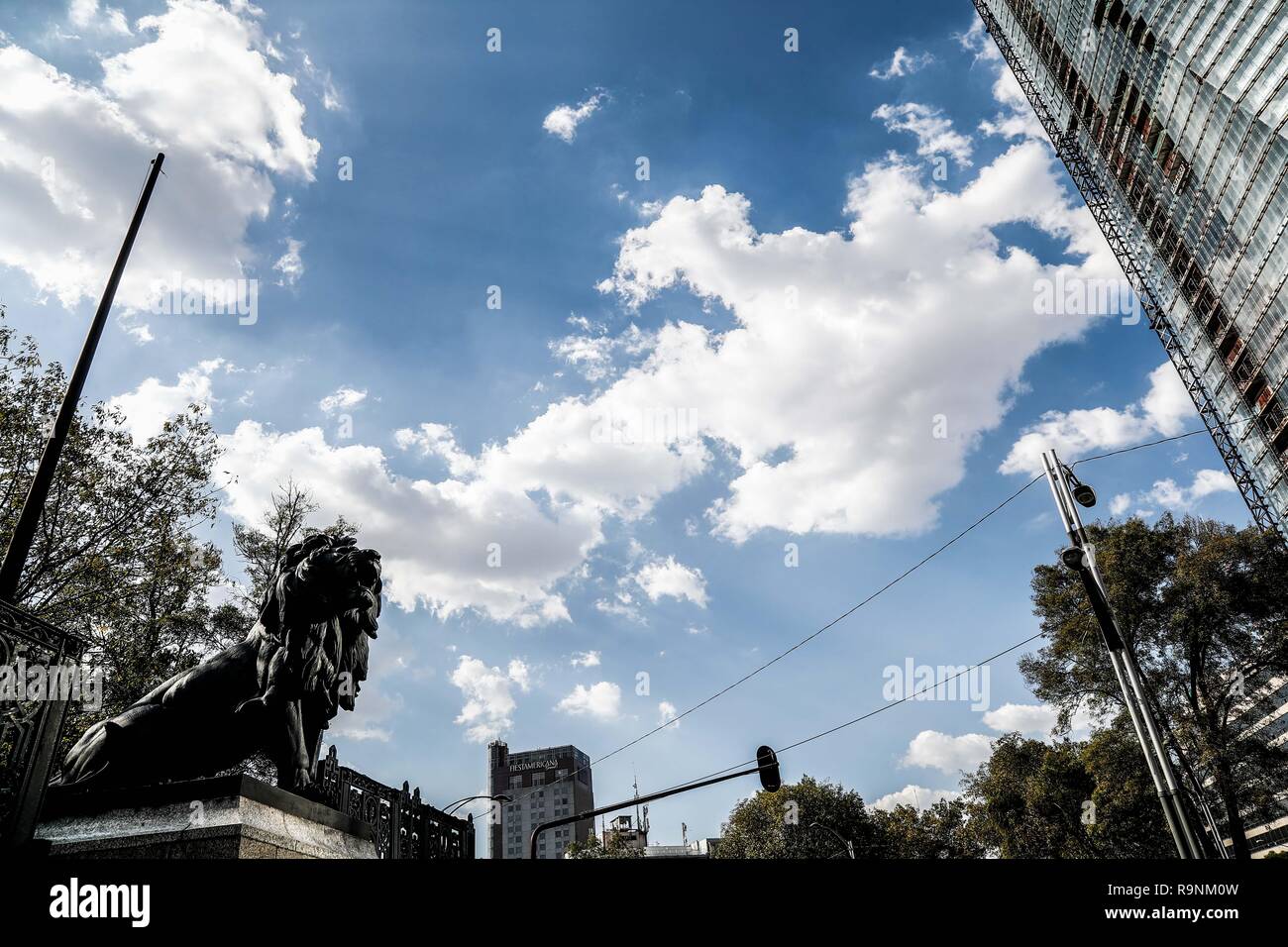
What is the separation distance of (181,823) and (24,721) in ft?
3.50

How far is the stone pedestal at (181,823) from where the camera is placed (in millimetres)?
4352

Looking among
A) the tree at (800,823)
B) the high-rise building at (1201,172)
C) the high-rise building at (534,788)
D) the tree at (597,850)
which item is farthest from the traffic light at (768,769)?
the high-rise building at (534,788)

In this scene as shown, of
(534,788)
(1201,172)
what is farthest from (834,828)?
(534,788)

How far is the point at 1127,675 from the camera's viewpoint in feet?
38.7

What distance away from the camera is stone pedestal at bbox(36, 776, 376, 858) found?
435 cm

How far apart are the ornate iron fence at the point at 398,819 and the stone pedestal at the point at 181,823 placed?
3.40 m

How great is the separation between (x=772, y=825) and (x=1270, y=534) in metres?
37.0

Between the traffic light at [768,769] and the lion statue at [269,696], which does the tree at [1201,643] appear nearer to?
the traffic light at [768,769]

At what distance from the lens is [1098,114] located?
38969 mm

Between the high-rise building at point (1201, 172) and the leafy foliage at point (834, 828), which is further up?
the high-rise building at point (1201, 172)

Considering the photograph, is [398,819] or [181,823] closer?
[181,823]

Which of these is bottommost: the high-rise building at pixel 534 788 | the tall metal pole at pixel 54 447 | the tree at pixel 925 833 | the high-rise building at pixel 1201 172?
the tree at pixel 925 833

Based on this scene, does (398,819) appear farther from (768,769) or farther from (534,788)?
(534,788)

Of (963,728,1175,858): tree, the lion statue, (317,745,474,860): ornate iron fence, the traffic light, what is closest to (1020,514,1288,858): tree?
(963,728,1175,858): tree
